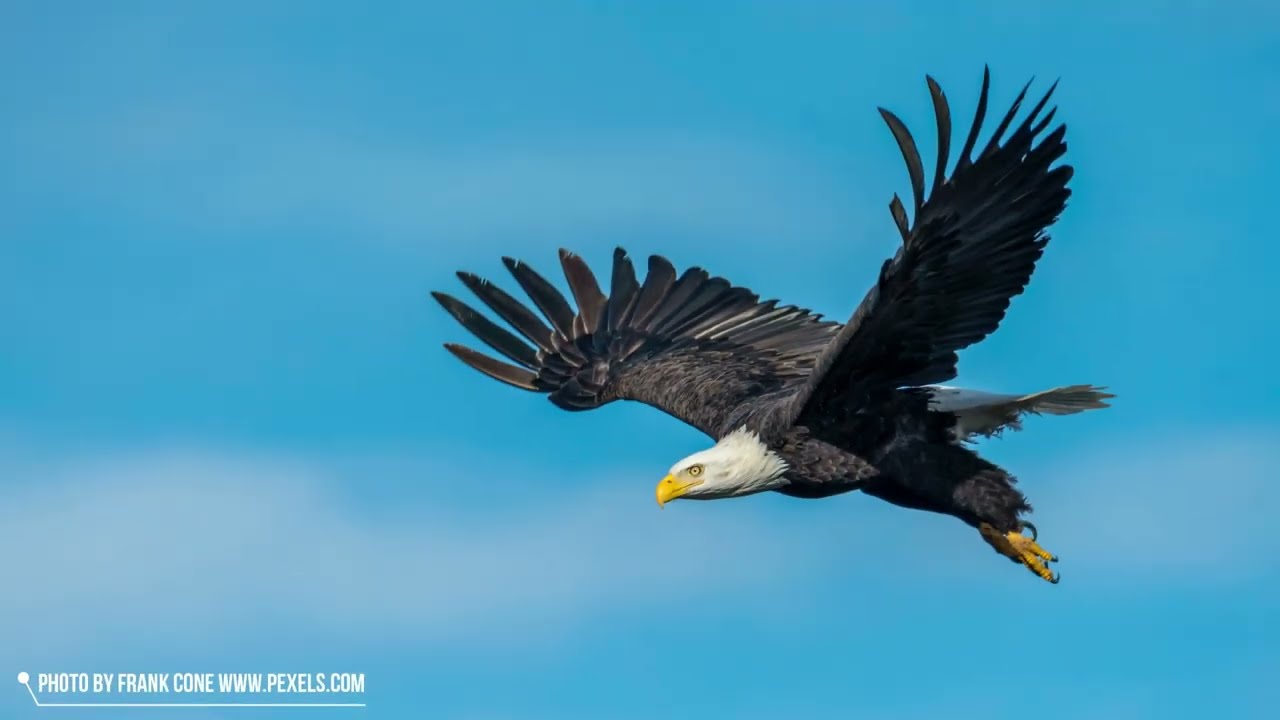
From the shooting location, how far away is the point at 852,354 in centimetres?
1284

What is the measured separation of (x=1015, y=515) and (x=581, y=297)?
4.85 m

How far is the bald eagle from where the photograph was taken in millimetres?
12055

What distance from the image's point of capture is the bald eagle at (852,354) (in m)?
12.1

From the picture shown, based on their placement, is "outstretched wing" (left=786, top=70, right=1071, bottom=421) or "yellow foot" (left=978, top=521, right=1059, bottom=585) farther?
"yellow foot" (left=978, top=521, right=1059, bottom=585)

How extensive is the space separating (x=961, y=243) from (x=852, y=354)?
1112 mm

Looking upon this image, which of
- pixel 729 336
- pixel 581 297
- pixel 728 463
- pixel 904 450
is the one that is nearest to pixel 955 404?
pixel 904 450

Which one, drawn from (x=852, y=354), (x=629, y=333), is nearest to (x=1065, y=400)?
(x=852, y=354)

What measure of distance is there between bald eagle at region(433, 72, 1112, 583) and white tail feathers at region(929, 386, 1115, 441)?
0.02 metres

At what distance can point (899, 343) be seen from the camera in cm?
1284

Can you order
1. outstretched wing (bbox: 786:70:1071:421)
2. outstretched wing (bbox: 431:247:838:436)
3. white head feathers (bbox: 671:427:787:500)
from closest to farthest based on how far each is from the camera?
1. outstretched wing (bbox: 786:70:1071:421)
2. white head feathers (bbox: 671:427:787:500)
3. outstretched wing (bbox: 431:247:838:436)

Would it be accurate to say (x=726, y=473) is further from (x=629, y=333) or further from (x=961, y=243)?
(x=629, y=333)

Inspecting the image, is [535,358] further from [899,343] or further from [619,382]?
[899,343]

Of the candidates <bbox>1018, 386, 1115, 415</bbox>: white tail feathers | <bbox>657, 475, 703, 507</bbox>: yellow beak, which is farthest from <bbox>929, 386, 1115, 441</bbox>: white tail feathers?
<bbox>657, 475, 703, 507</bbox>: yellow beak

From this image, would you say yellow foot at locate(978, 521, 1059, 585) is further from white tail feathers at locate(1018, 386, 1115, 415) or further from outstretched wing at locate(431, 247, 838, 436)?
outstretched wing at locate(431, 247, 838, 436)
